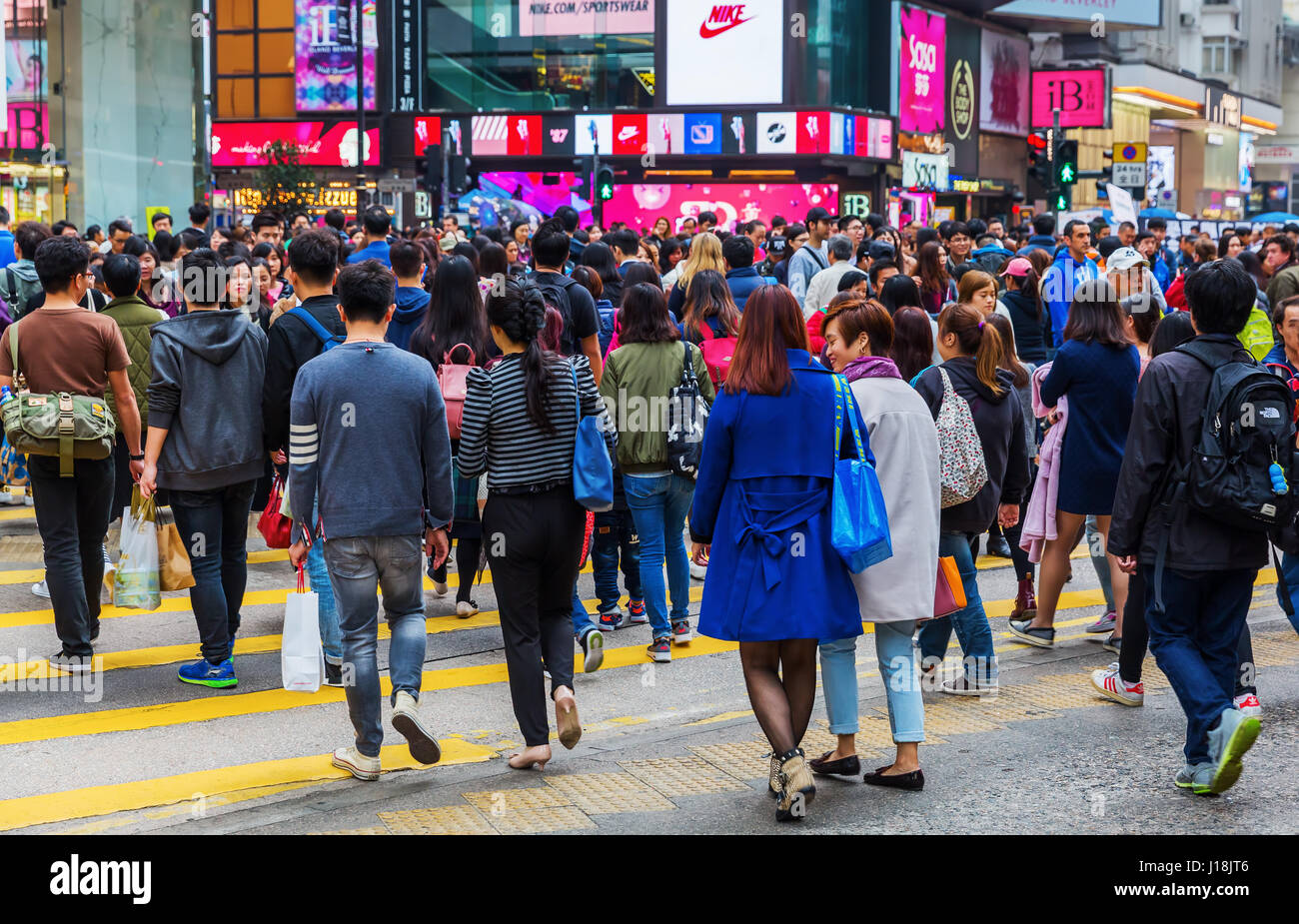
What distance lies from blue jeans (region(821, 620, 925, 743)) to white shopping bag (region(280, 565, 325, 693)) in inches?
83.7

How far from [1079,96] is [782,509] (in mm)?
51903

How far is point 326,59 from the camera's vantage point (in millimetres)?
47719

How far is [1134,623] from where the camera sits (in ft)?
21.8

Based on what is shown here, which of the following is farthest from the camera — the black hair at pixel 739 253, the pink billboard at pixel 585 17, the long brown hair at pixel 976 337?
the pink billboard at pixel 585 17

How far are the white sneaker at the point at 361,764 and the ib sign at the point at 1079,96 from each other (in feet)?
167

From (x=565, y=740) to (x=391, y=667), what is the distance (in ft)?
2.43

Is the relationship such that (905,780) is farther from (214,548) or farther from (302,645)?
(214,548)

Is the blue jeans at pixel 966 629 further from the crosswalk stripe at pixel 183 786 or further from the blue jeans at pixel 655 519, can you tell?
the crosswalk stripe at pixel 183 786

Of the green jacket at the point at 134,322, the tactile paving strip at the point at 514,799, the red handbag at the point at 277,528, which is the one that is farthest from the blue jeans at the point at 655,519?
the green jacket at the point at 134,322

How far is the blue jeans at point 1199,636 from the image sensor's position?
562cm

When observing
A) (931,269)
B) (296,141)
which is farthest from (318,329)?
(296,141)

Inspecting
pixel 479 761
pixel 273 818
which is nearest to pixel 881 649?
pixel 479 761

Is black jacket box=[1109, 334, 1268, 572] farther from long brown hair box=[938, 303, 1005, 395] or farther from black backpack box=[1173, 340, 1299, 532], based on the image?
long brown hair box=[938, 303, 1005, 395]

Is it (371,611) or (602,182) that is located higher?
(602,182)
